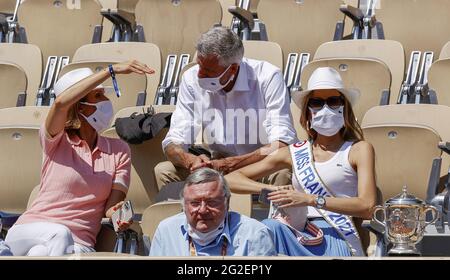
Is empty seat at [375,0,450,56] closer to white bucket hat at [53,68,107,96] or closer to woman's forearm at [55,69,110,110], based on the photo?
white bucket hat at [53,68,107,96]

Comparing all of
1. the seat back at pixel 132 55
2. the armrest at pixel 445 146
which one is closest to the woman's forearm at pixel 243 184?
the armrest at pixel 445 146

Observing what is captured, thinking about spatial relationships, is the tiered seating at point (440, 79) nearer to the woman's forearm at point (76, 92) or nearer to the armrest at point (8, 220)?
the woman's forearm at point (76, 92)

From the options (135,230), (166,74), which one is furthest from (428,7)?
(135,230)

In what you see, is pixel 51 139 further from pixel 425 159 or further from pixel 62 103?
pixel 425 159

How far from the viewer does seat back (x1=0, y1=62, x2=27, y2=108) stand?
7652mm

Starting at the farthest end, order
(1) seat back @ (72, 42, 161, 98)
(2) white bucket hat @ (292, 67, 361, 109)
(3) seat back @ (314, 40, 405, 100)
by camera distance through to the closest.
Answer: (1) seat back @ (72, 42, 161, 98) → (3) seat back @ (314, 40, 405, 100) → (2) white bucket hat @ (292, 67, 361, 109)

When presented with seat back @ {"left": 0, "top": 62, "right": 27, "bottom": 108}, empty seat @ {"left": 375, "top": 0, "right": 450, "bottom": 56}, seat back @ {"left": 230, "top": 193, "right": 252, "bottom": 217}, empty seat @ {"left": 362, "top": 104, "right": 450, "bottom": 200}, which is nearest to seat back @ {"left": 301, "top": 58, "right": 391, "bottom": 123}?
empty seat @ {"left": 362, "top": 104, "right": 450, "bottom": 200}

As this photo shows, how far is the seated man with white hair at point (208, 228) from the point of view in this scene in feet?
16.1

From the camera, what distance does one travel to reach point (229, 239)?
4941mm

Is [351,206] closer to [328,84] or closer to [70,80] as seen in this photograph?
[328,84]

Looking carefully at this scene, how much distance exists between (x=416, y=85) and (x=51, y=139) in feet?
7.98

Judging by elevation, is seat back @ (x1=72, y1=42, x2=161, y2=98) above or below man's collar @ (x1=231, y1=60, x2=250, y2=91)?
above

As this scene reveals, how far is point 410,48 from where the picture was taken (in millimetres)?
7711

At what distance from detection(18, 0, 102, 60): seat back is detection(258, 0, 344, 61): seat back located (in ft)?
3.87
